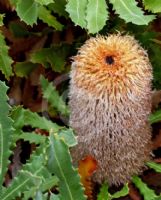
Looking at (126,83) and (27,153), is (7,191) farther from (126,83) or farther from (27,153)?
(27,153)

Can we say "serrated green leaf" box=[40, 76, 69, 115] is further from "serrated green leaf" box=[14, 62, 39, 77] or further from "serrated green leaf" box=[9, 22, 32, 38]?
"serrated green leaf" box=[9, 22, 32, 38]

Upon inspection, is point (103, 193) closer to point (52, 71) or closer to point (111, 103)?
point (111, 103)

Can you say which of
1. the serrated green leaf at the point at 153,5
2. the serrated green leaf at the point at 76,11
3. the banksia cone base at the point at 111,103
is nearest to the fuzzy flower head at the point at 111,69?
the banksia cone base at the point at 111,103

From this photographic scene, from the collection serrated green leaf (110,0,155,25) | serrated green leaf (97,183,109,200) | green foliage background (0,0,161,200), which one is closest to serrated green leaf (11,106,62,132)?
green foliage background (0,0,161,200)

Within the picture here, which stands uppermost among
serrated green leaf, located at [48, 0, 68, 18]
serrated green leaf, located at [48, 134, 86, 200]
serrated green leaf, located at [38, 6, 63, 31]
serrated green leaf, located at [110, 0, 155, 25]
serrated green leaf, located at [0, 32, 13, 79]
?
serrated green leaf, located at [110, 0, 155, 25]

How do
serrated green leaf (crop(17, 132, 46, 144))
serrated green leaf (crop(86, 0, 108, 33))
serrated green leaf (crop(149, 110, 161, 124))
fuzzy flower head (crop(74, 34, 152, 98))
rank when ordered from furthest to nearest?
serrated green leaf (crop(149, 110, 161, 124)), serrated green leaf (crop(17, 132, 46, 144)), serrated green leaf (crop(86, 0, 108, 33)), fuzzy flower head (crop(74, 34, 152, 98))

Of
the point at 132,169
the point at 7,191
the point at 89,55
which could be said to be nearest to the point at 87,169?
the point at 132,169
